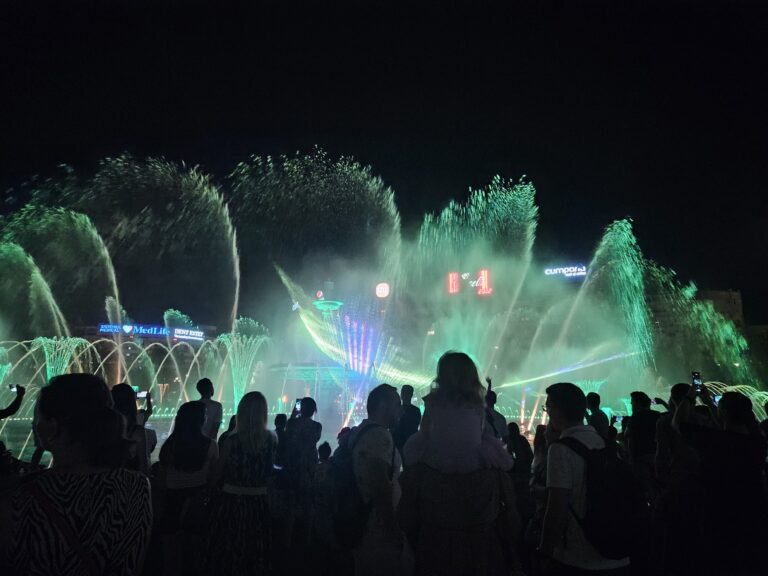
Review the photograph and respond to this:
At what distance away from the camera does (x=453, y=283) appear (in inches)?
2990

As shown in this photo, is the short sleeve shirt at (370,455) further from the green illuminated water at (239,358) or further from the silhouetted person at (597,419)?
the green illuminated water at (239,358)

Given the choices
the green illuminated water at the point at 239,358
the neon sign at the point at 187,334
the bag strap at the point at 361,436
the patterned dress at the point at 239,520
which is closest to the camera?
the bag strap at the point at 361,436

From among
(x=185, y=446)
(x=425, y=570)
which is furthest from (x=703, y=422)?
(x=185, y=446)

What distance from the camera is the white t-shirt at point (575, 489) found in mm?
3121

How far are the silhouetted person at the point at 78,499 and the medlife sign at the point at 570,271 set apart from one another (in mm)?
88036

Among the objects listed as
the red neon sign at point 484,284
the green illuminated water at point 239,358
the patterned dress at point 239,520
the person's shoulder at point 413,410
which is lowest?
the patterned dress at point 239,520

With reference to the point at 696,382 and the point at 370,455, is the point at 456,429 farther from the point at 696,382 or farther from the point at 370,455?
the point at 696,382

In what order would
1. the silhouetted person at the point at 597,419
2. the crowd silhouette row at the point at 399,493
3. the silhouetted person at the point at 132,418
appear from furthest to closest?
the silhouetted person at the point at 597,419 < the silhouetted person at the point at 132,418 < the crowd silhouette row at the point at 399,493

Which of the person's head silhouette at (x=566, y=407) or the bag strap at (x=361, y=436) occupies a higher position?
the person's head silhouette at (x=566, y=407)

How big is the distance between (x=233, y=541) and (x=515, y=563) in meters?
2.69

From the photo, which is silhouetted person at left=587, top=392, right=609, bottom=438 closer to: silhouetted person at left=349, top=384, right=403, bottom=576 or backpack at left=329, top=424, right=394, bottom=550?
silhouetted person at left=349, top=384, right=403, bottom=576

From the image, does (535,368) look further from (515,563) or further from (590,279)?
(515,563)

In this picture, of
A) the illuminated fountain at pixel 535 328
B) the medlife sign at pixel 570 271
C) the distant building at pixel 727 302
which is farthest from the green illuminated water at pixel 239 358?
the distant building at pixel 727 302

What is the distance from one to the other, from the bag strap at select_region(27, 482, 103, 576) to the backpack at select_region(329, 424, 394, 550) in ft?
5.55
